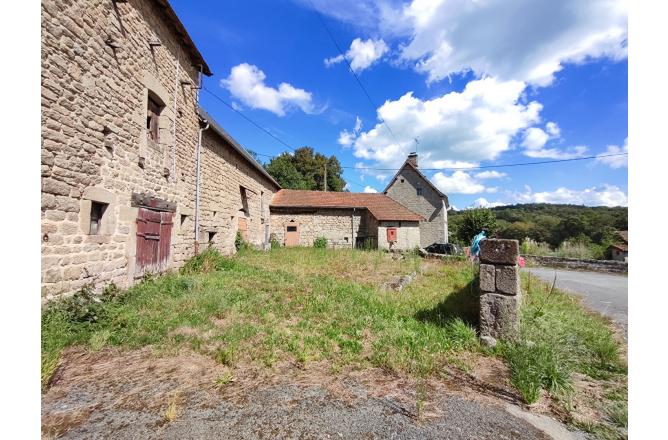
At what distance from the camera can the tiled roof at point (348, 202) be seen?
19.1m

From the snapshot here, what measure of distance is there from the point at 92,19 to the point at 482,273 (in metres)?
7.25

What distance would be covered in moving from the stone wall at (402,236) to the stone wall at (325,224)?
0.59 m

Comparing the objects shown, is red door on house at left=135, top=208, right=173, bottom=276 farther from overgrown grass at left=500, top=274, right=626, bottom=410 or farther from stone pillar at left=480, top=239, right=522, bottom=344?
overgrown grass at left=500, top=274, right=626, bottom=410

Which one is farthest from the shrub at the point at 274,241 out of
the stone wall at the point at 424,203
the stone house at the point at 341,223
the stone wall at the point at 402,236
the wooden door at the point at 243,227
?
the stone wall at the point at 424,203

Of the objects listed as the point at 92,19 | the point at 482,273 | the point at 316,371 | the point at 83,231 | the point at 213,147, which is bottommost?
the point at 316,371

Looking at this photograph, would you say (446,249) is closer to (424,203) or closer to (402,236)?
(402,236)

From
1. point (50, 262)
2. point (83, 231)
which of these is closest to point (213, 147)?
point (83, 231)

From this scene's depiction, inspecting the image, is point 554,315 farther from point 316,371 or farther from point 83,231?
point 83,231

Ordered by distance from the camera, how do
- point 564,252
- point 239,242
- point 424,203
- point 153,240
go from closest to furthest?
Answer: point 153,240 < point 239,242 < point 564,252 < point 424,203

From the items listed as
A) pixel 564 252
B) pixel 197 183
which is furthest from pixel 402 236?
pixel 197 183

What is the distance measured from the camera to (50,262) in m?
4.04

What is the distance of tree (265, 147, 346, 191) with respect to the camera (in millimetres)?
34469

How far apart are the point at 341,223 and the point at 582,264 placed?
1298 cm

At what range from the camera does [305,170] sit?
36.6 m
